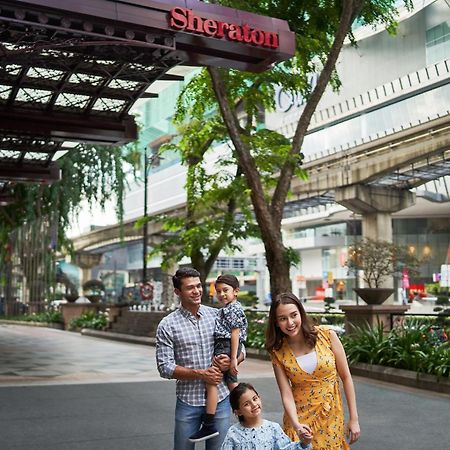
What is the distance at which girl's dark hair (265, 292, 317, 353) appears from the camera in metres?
4.18

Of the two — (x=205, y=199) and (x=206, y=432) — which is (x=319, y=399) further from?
(x=205, y=199)

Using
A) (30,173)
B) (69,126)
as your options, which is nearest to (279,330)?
(69,126)

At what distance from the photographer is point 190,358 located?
4367mm

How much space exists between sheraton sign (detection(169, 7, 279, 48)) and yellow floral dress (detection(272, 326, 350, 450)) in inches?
303

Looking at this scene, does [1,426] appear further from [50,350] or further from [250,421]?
[50,350]

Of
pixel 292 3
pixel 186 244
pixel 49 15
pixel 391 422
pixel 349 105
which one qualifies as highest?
pixel 349 105

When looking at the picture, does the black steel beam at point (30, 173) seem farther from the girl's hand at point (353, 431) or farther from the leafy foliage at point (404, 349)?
the girl's hand at point (353, 431)

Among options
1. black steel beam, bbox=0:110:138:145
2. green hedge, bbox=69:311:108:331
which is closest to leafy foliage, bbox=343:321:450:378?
black steel beam, bbox=0:110:138:145

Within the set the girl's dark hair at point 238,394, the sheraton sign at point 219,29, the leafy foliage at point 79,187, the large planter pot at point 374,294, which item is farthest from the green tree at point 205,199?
the girl's dark hair at point 238,394

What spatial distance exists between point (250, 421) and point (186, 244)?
20919 mm

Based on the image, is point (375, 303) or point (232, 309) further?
point (375, 303)

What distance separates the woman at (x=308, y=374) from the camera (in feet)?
13.6

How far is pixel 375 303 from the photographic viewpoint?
57.7 feet

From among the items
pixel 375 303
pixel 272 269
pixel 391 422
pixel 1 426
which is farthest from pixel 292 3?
pixel 1 426
